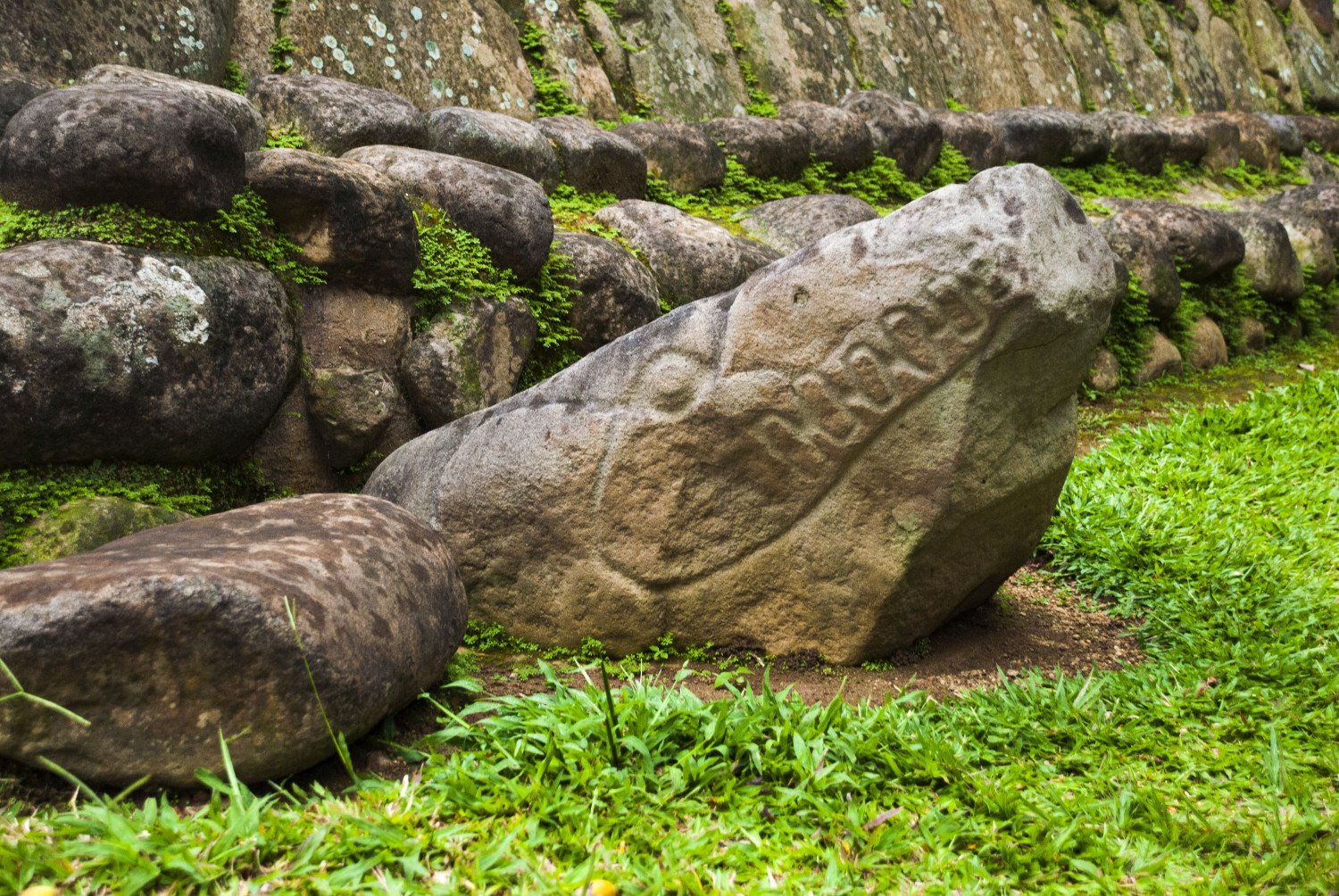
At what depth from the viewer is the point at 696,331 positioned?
368cm

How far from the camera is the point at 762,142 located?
25.9ft

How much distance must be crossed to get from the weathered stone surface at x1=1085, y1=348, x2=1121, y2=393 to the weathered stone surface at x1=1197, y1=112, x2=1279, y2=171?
645cm

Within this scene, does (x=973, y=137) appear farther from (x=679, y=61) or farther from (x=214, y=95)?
(x=214, y=95)

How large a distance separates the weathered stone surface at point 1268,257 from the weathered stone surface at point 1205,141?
3.01m

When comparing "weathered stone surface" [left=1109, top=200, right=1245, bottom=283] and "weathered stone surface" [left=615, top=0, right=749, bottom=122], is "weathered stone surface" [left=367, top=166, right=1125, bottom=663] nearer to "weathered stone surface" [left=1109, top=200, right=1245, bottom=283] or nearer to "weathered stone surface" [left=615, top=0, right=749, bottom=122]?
"weathered stone surface" [left=615, top=0, right=749, bottom=122]

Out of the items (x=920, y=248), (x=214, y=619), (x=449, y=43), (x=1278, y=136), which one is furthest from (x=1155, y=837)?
(x=1278, y=136)

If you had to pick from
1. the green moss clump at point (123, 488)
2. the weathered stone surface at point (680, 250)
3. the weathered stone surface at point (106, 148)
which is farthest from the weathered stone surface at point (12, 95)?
the weathered stone surface at point (680, 250)

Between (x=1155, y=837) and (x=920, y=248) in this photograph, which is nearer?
(x=1155, y=837)

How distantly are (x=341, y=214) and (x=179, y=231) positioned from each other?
0.67 m

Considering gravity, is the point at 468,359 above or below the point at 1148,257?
above

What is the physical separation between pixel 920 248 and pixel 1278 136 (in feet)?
40.1

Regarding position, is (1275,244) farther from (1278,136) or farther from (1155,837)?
(1155,837)

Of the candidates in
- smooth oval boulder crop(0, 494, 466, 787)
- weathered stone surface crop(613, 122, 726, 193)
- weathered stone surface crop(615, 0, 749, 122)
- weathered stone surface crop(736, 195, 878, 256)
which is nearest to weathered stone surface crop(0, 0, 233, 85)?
weathered stone surface crop(613, 122, 726, 193)

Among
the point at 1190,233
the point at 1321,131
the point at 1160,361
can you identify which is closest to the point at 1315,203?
the point at 1190,233
